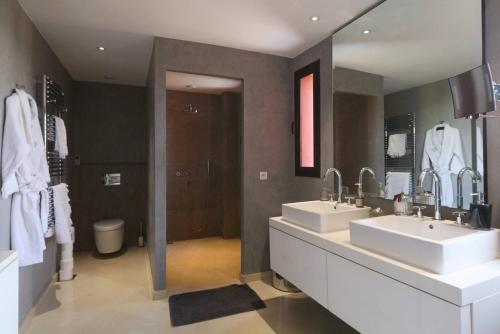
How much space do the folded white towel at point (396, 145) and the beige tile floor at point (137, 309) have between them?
1.39 metres

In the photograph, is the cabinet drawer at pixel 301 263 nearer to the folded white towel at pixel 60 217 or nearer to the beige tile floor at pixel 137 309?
the beige tile floor at pixel 137 309

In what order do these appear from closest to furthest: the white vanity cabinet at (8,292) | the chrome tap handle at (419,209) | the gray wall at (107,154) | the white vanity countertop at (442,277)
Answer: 1. the white vanity countertop at (442,277)
2. the white vanity cabinet at (8,292)
3. the chrome tap handle at (419,209)
4. the gray wall at (107,154)

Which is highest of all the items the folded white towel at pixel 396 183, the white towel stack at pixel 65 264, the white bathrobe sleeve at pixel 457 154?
the white bathrobe sleeve at pixel 457 154

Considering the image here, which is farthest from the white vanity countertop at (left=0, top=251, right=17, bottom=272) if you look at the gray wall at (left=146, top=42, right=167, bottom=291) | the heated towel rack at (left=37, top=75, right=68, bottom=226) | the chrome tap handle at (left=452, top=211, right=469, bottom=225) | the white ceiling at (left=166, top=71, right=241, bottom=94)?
the white ceiling at (left=166, top=71, right=241, bottom=94)

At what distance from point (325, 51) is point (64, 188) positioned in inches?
117

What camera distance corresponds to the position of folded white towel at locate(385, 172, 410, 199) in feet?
6.77

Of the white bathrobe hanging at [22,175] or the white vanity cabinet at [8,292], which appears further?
the white bathrobe hanging at [22,175]

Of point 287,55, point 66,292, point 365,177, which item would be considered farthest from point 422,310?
point 66,292

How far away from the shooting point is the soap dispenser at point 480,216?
4.85ft

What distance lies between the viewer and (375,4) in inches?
85.1

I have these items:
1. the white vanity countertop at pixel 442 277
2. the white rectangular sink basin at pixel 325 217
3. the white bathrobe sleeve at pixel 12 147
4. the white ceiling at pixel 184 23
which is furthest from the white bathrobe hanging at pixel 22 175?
the white vanity countertop at pixel 442 277

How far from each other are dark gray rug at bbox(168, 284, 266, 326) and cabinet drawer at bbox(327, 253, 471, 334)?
1031mm

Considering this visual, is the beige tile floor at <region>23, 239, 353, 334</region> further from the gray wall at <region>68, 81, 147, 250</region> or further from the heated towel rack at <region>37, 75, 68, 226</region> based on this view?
the gray wall at <region>68, 81, 147, 250</region>

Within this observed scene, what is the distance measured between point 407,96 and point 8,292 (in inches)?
101
